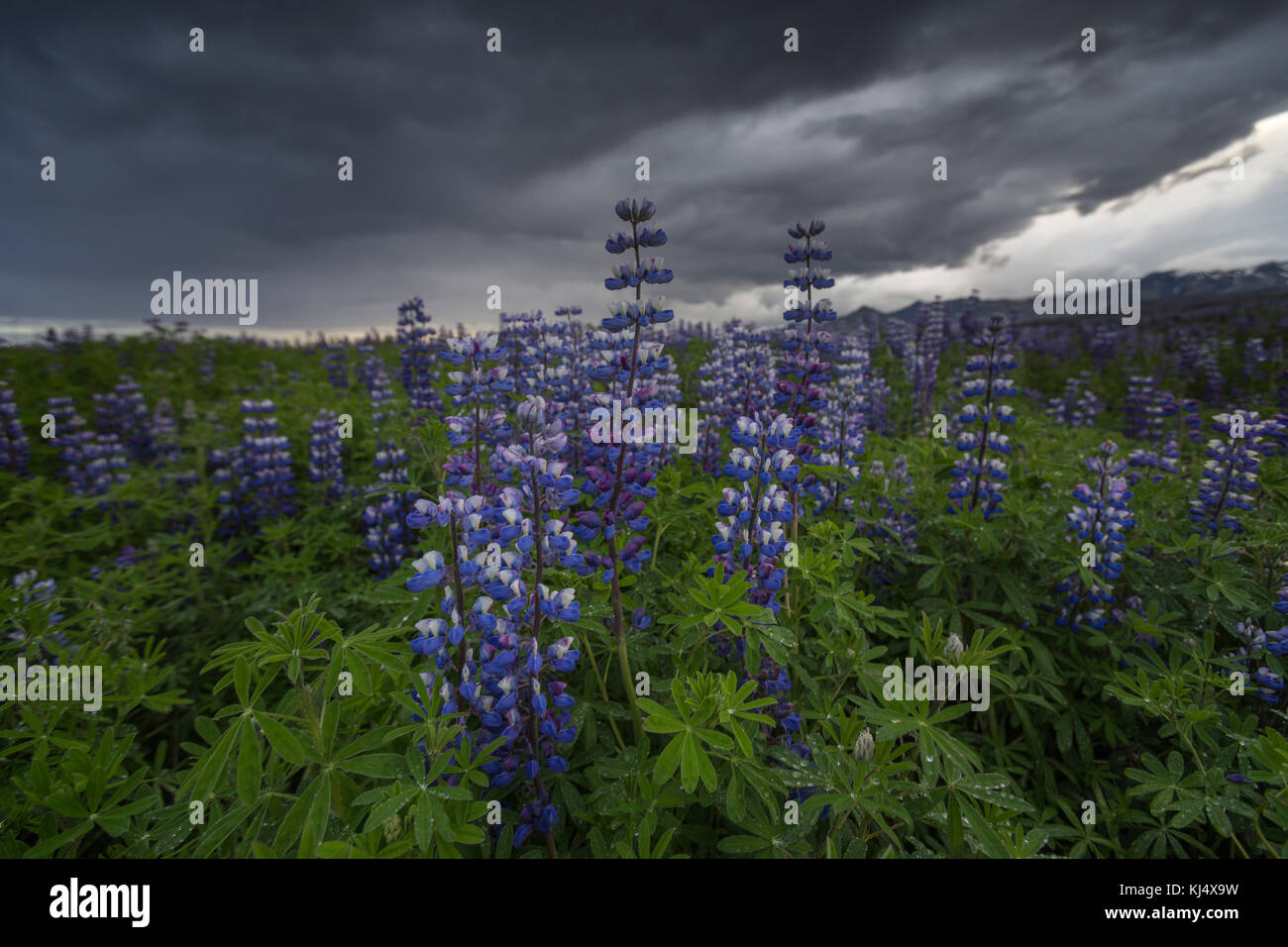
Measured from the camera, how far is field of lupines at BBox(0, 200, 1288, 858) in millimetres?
2068

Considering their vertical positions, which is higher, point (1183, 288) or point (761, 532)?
point (1183, 288)

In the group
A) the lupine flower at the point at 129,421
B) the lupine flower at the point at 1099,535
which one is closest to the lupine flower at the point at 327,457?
the lupine flower at the point at 129,421

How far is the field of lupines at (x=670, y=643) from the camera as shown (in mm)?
2068

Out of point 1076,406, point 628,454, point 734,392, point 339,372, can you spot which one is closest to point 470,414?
point 628,454

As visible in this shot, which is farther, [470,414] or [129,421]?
[129,421]

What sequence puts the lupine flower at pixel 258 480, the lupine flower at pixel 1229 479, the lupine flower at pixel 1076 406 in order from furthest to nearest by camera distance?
the lupine flower at pixel 1076 406, the lupine flower at pixel 258 480, the lupine flower at pixel 1229 479

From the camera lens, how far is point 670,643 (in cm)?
285

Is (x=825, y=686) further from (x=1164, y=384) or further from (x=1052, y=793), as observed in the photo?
(x=1164, y=384)

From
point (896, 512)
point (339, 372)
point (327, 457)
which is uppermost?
point (339, 372)

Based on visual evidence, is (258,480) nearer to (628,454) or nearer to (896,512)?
(628,454)

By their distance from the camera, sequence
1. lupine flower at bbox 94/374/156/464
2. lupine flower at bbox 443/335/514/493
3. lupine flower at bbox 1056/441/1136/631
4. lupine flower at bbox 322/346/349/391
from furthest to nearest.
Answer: lupine flower at bbox 322/346/349/391, lupine flower at bbox 94/374/156/464, lupine flower at bbox 1056/441/1136/631, lupine flower at bbox 443/335/514/493

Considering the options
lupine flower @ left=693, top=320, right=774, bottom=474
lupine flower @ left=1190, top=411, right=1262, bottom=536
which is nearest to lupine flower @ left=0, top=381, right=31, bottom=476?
lupine flower @ left=693, top=320, right=774, bottom=474

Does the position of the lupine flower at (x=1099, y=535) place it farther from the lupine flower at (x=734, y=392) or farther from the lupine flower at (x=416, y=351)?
the lupine flower at (x=416, y=351)

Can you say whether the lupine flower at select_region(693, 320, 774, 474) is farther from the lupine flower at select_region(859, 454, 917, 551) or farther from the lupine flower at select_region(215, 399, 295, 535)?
the lupine flower at select_region(215, 399, 295, 535)
